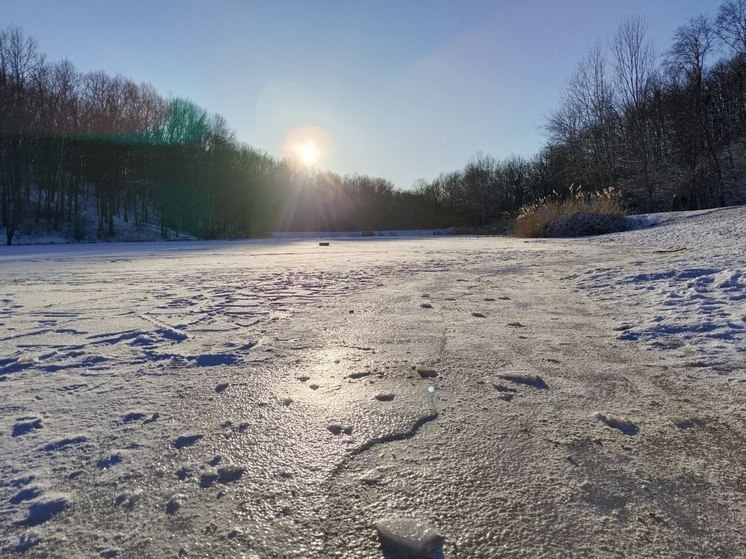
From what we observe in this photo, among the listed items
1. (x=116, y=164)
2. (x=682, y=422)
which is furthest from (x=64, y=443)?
(x=116, y=164)

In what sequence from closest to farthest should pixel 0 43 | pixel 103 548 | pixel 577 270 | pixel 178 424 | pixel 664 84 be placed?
pixel 103 548 → pixel 178 424 → pixel 577 270 → pixel 0 43 → pixel 664 84

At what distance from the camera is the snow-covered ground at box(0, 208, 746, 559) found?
1.01 m

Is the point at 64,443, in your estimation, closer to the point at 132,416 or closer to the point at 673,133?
the point at 132,416

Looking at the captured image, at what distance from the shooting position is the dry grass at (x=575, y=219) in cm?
1300

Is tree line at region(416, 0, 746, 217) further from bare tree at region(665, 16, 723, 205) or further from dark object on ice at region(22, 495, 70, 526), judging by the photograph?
dark object on ice at region(22, 495, 70, 526)

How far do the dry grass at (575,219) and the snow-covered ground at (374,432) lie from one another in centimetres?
1076

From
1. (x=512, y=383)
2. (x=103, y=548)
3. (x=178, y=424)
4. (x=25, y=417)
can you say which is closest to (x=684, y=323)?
(x=512, y=383)

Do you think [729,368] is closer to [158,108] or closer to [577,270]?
[577,270]

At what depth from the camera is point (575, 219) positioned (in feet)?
43.2

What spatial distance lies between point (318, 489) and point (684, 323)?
2.70 metres

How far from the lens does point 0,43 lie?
23.8 meters

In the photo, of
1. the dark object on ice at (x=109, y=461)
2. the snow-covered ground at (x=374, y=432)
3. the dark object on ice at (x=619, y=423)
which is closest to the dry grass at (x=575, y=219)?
the snow-covered ground at (x=374, y=432)

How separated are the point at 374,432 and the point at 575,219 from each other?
13.6m

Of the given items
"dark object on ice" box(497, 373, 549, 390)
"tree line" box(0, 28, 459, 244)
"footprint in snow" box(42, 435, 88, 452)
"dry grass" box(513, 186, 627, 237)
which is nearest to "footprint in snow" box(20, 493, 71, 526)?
"footprint in snow" box(42, 435, 88, 452)
